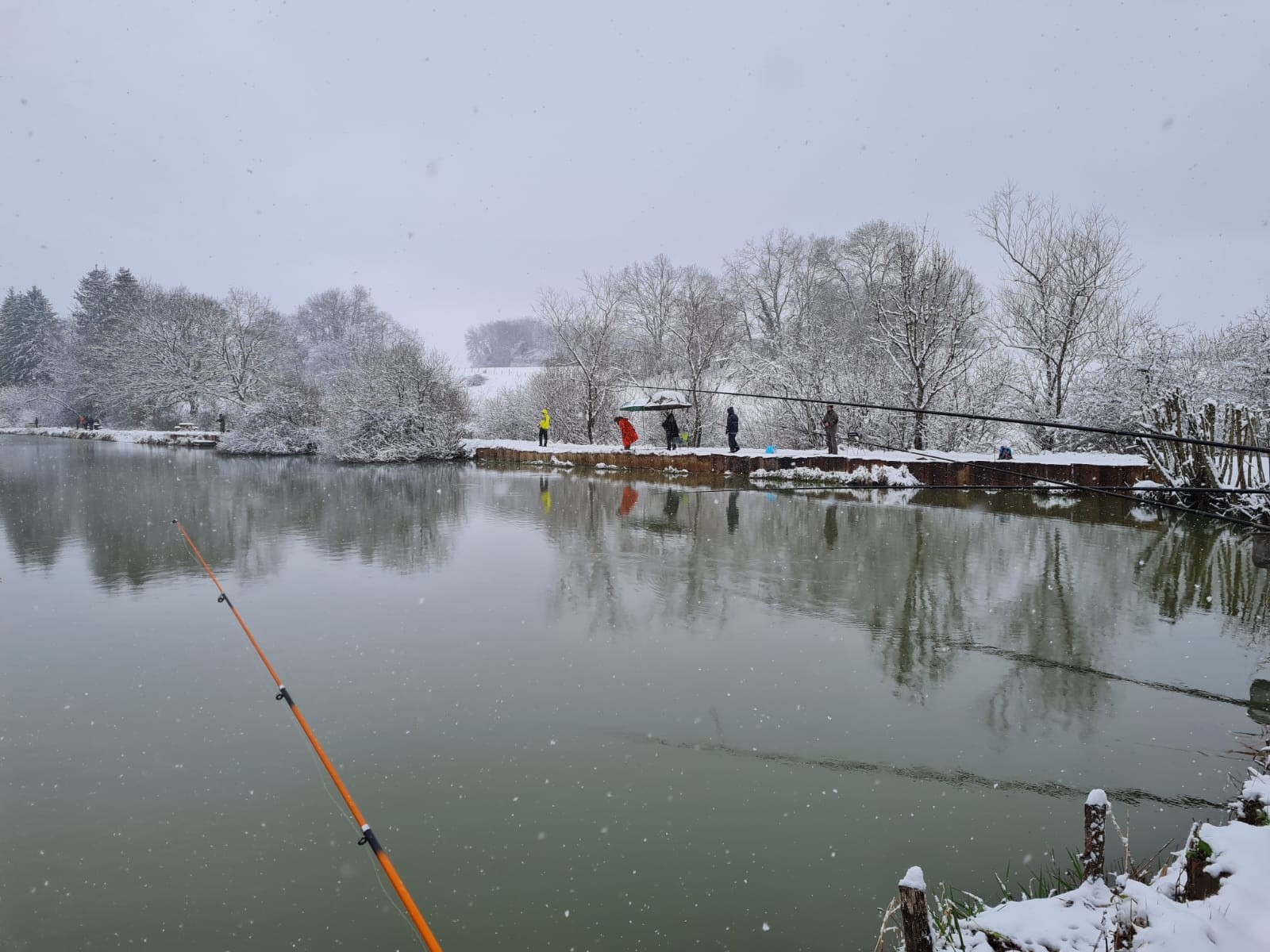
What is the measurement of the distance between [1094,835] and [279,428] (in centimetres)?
3582

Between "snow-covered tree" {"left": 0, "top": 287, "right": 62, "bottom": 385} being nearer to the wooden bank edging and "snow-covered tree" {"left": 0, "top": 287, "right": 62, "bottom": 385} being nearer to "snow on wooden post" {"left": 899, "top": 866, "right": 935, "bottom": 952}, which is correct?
the wooden bank edging

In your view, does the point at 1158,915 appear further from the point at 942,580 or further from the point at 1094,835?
the point at 942,580

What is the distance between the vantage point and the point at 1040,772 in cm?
422

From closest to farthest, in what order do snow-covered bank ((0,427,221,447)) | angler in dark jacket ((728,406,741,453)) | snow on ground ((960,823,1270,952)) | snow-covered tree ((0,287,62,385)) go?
snow on ground ((960,823,1270,952)) → angler in dark jacket ((728,406,741,453)) → snow-covered bank ((0,427,221,447)) → snow-covered tree ((0,287,62,385))

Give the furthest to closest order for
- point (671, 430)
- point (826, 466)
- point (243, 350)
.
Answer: point (243, 350) < point (671, 430) < point (826, 466)

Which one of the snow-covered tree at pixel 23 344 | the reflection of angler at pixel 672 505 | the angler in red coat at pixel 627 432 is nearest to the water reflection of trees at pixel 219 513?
the reflection of angler at pixel 672 505

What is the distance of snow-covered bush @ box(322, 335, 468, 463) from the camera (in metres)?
28.7

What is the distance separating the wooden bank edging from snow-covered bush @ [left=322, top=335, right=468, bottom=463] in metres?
2.02

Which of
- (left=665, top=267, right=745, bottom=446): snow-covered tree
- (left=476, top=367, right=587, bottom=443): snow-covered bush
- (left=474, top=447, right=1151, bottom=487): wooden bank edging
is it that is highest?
(left=665, top=267, right=745, bottom=446): snow-covered tree

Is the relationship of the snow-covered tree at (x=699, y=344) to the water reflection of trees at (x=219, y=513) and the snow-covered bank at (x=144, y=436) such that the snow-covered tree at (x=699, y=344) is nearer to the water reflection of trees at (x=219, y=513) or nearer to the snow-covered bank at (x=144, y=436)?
the water reflection of trees at (x=219, y=513)

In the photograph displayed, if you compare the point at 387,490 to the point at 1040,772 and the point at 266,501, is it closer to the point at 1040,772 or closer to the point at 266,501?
the point at 266,501

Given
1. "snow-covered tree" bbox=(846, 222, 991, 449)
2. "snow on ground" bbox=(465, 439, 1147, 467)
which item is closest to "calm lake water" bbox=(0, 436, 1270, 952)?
"snow on ground" bbox=(465, 439, 1147, 467)

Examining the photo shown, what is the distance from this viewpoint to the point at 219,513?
13977 millimetres

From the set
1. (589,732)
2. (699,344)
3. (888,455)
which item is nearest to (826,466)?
(888,455)
